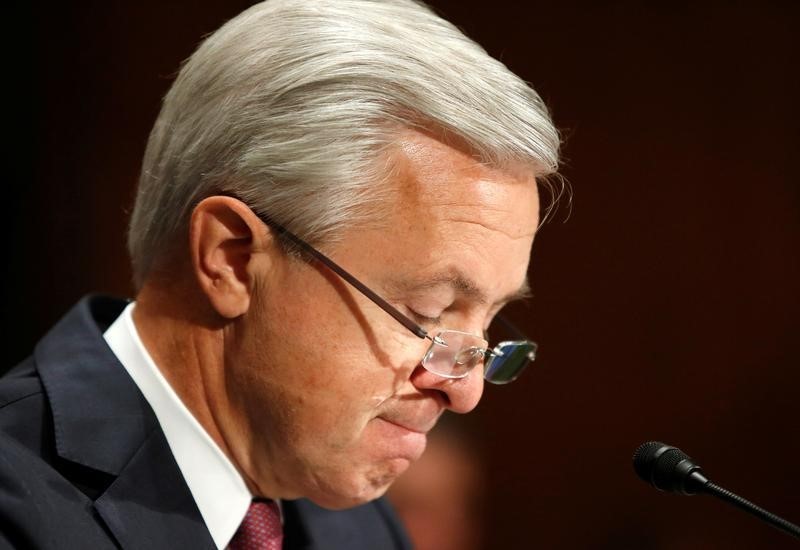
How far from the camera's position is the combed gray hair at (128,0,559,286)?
1679 mm

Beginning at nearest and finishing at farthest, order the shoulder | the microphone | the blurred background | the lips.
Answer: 1. the microphone
2. the shoulder
3. the lips
4. the blurred background

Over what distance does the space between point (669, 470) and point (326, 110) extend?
73 cm

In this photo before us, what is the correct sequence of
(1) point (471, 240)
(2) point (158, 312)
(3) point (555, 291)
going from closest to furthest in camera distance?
(1) point (471, 240) < (2) point (158, 312) < (3) point (555, 291)

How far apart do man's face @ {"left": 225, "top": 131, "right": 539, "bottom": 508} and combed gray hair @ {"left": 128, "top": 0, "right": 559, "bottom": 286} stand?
0.04 m

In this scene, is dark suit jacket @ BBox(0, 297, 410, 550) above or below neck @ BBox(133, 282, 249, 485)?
below

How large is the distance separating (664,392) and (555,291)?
1.64 ft

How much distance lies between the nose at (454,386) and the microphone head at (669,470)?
291 mm

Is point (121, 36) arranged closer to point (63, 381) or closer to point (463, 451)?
point (463, 451)

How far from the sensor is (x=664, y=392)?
378cm

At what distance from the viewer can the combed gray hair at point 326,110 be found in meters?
1.68

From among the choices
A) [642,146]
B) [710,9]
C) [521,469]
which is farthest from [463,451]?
[710,9]

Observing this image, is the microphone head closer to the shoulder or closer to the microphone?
the microphone

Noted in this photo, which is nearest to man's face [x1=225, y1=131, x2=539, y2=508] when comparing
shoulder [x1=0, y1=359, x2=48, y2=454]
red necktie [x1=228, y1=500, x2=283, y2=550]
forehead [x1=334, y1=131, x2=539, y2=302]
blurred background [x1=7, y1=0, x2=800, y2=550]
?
forehead [x1=334, y1=131, x2=539, y2=302]

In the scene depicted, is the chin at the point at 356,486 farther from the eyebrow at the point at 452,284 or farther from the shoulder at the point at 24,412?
the shoulder at the point at 24,412
